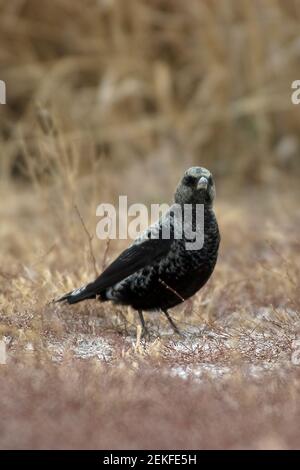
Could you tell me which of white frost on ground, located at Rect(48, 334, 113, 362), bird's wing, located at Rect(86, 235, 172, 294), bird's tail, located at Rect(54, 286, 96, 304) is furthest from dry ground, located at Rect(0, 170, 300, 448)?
bird's wing, located at Rect(86, 235, 172, 294)

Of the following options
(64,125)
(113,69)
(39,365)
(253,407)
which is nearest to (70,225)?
(39,365)

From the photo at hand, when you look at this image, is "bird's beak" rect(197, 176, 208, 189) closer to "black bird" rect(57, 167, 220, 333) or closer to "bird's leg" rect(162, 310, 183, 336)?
"black bird" rect(57, 167, 220, 333)

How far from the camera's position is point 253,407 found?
355 centimetres

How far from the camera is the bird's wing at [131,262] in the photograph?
4637 mm

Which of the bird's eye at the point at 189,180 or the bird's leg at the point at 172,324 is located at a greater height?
the bird's eye at the point at 189,180

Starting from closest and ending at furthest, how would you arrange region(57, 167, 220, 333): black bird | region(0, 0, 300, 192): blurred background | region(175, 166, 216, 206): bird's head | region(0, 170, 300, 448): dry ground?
region(0, 170, 300, 448): dry ground < region(57, 167, 220, 333): black bird < region(175, 166, 216, 206): bird's head < region(0, 0, 300, 192): blurred background

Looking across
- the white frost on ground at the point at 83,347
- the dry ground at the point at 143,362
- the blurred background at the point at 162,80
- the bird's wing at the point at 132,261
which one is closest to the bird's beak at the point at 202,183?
the bird's wing at the point at 132,261

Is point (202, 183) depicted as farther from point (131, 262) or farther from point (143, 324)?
point (143, 324)

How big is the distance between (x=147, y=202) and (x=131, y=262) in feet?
11.1

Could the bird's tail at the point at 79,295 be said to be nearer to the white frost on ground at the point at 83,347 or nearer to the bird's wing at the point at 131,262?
the bird's wing at the point at 131,262

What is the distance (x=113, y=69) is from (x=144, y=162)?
96cm

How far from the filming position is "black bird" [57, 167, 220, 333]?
179 inches

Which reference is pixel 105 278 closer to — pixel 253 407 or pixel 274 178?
pixel 253 407

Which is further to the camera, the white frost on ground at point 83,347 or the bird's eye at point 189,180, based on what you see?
the bird's eye at point 189,180
